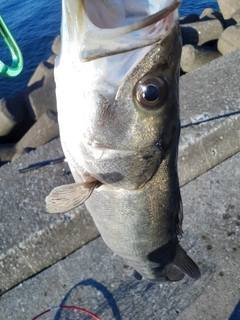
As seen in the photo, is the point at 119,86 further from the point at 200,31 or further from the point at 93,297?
the point at 200,31

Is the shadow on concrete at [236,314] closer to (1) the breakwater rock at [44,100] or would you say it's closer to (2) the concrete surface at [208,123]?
(2) the concrete surface at [208,123]

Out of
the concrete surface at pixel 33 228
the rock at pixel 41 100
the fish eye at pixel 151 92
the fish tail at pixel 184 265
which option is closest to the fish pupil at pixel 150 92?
the fish eye at pixel 151 92

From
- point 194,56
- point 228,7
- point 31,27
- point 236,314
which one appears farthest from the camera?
point 31,27

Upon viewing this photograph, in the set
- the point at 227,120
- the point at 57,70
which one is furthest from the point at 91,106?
the point at 227,120

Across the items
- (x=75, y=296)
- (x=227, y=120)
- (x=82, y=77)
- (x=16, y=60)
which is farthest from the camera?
(x=227, y=120)

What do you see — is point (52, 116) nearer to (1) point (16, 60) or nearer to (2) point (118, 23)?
(1) point (16, 60)

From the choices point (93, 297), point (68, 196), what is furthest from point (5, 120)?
point (68, 196)
